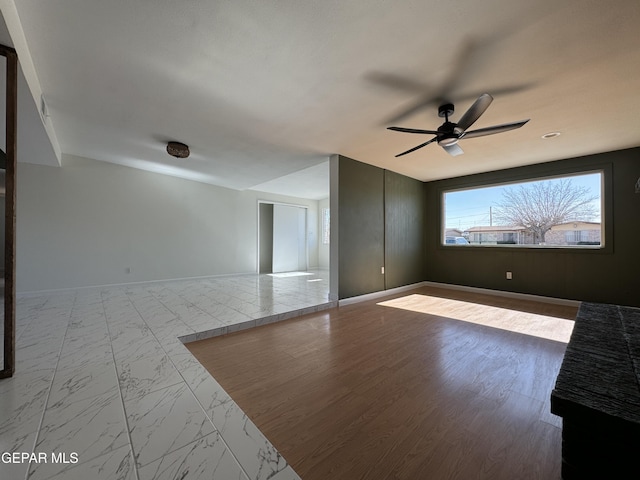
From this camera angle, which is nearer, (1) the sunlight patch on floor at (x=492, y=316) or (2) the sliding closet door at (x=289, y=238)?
(1) the sunlight patch on floor at (x=492, y=316)

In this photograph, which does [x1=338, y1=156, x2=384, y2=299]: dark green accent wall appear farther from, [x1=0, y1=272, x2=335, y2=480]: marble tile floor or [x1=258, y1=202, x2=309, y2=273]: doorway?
[x1=258, y1=202, x2=309, y2=273]: doorway

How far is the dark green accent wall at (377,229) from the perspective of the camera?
4086mm

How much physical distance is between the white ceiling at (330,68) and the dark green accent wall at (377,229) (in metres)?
0.91

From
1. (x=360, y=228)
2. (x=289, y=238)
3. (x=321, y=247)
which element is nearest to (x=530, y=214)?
(x=360, y=228)

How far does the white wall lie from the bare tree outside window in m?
6.07

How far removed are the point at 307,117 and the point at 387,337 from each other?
2.60m

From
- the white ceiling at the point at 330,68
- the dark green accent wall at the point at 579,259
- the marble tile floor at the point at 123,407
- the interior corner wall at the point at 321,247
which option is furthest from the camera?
the interior corner wall at the point at 321,247

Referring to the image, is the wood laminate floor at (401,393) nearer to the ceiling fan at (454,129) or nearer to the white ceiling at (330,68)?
the ceiling fan at (454,129)

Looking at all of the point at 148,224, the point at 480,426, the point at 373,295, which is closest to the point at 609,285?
the point at 373,295

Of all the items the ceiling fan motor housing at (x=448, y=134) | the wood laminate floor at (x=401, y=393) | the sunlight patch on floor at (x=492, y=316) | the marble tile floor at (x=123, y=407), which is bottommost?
the wood laminate floor at (x=401, y=393)

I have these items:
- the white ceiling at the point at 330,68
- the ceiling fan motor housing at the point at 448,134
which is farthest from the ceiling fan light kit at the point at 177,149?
the ceiling fan motor housing at the point at 448,134

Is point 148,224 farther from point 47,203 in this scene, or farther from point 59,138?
point 59,138

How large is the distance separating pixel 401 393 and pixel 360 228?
2891mm

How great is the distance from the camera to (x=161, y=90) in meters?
2.39
